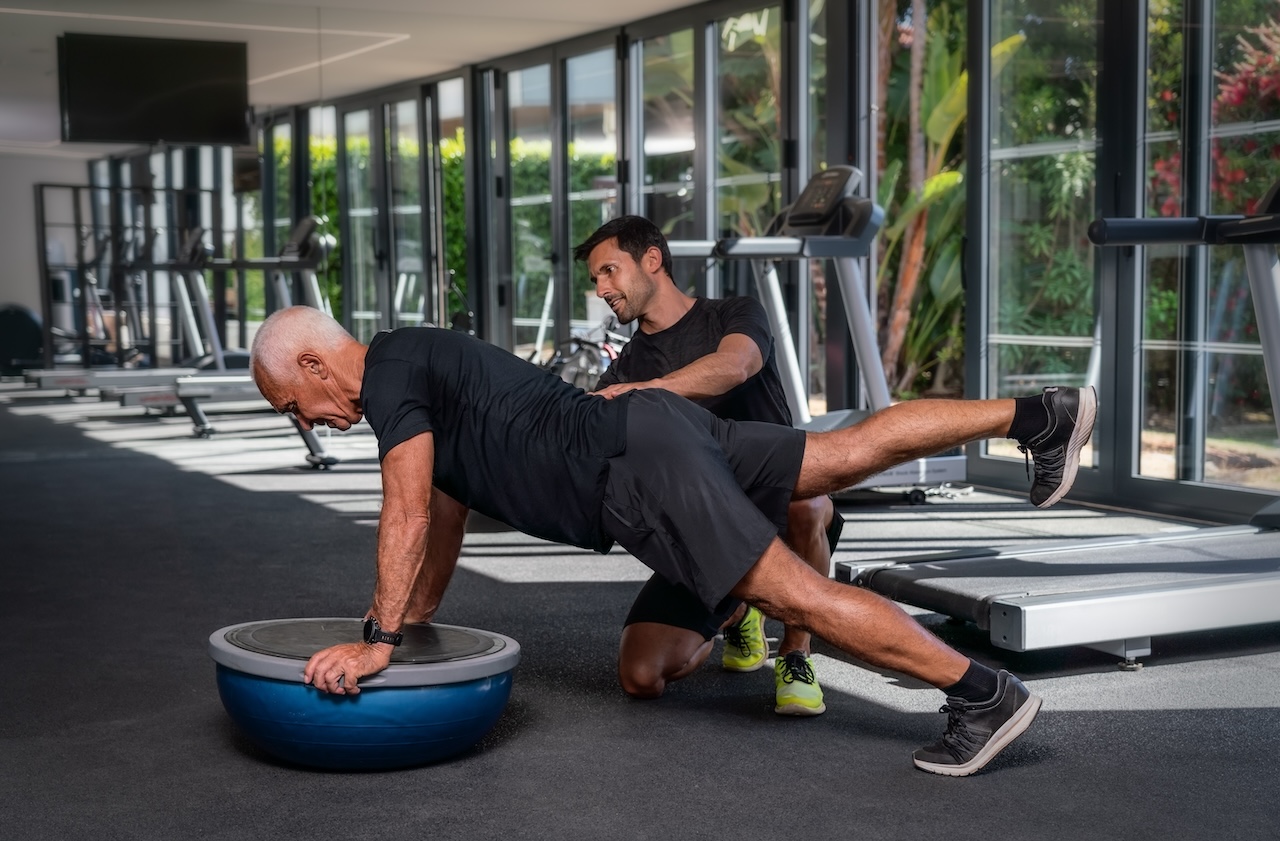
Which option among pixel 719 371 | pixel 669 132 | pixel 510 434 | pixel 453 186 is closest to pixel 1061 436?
pixel 719 371

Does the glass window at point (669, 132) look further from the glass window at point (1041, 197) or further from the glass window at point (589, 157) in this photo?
the glass window at point (1041, 197)

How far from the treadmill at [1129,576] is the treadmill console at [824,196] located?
1560 mm

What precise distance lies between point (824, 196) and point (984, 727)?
10.3 ft

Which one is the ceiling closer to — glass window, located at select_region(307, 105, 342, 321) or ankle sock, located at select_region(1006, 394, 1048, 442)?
glass window, located at select_region(307, 105, 342, 321)

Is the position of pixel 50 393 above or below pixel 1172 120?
below

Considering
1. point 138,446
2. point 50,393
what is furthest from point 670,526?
point 50,393

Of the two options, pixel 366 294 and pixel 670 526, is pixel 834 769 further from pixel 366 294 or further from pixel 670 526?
pixel 366 294

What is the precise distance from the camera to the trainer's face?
3.02 metres

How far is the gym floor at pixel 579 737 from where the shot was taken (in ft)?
7.20

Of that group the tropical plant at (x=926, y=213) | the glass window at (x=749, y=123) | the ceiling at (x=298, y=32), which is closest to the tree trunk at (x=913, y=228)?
the tropical plant at (x=926, y=213)

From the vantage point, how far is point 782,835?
2.11 meters

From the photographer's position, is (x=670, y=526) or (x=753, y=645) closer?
(x=670, y=526)

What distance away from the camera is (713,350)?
3059 mm

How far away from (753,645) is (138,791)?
4.53 ft
